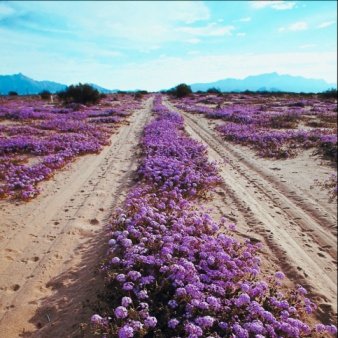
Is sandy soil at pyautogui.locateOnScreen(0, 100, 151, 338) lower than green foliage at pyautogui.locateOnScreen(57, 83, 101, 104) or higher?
lower

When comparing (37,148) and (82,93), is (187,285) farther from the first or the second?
(82,93)

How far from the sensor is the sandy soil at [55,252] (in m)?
6.55

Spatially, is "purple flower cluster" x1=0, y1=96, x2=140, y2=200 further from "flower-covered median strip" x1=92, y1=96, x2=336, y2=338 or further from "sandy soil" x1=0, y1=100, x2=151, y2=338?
"flower-covered median strip" x1=92, y1=96, x2=336, y2=338

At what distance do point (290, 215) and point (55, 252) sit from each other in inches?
274

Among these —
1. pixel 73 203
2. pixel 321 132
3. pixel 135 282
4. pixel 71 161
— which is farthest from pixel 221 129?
pixel 135 282

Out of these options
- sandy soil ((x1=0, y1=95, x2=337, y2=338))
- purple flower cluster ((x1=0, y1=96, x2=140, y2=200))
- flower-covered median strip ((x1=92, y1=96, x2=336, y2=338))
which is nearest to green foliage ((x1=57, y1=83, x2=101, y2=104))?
purple flower cluster ((x1=0, y1=96, x2=140, y2=200))

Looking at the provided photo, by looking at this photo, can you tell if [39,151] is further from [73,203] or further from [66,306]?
[66,306]

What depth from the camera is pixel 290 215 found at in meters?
10.4

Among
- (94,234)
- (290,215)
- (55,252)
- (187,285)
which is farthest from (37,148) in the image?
(187,285)

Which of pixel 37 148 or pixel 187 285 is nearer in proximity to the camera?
pixel 187 285

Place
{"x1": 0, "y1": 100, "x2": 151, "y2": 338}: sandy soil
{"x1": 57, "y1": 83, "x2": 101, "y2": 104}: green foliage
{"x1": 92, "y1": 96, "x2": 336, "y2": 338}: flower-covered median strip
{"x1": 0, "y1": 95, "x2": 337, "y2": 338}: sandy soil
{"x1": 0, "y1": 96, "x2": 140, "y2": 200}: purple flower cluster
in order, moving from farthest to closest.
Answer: {"x1": 57, "y1": 83, "x2": 101, "y2": 104}: green foliage, {"x1": 0, "y1": 96, "x2": 140, "y2": 200}: purple flower cluster, {"x1": 0, "y1": 95, "x2": 337, "y2": 338}: sandy soil, {"x1": 0, "y1": 100, "x2": 151, "y2": 338}: sandy soil, {"x1": 92, "y1": 96, "x2": 336, "y2": 338}: flower-covered median strip

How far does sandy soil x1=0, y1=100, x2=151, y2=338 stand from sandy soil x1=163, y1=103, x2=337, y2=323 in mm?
4266

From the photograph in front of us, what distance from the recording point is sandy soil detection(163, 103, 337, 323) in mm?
7628

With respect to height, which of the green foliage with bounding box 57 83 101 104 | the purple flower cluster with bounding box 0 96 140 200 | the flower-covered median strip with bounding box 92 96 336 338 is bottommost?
the flower-covered median strip with bounding box 92 96 336 338
